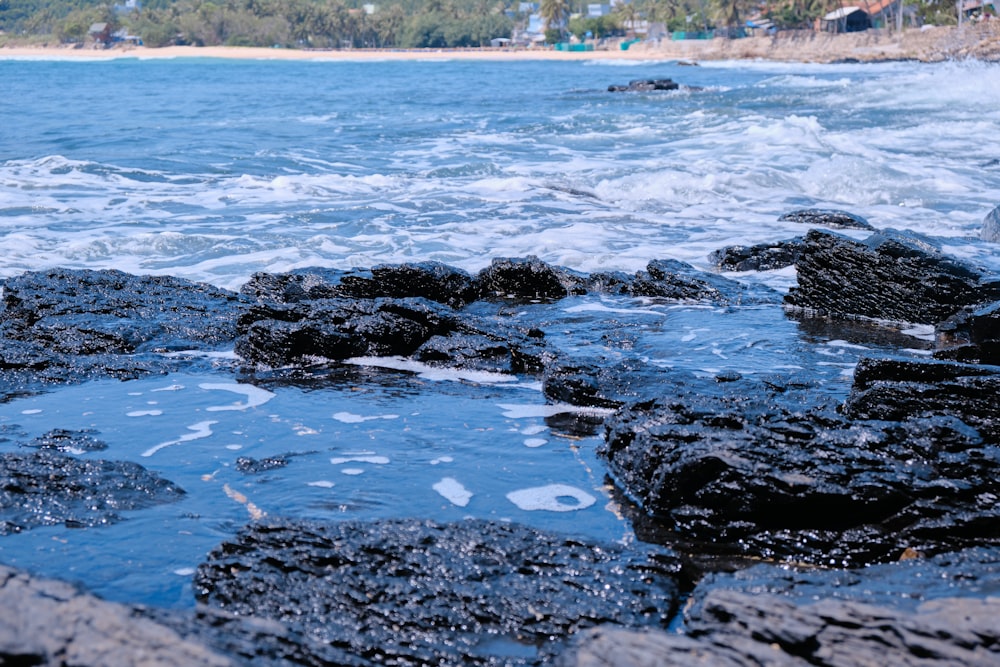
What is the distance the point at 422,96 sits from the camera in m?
42.7

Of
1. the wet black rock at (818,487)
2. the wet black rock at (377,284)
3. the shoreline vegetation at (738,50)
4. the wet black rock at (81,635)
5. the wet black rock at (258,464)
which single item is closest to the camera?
the wet black rock at (81,635)

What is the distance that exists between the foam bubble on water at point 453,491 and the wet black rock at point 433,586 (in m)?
0.50

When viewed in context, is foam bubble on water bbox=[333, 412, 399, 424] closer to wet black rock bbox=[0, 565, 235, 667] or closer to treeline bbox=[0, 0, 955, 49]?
wet black rock bbox=[0, 565, 235, 667]

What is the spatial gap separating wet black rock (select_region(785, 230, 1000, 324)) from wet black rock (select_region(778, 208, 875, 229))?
2.90 metres

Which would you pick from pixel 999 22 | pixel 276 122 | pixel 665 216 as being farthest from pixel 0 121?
pixel 999 22

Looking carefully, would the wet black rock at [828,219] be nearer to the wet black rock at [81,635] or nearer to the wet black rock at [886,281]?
the wet black rock at [886,281]

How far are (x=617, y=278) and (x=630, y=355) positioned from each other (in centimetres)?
212

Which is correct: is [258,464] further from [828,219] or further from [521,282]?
[828,219]

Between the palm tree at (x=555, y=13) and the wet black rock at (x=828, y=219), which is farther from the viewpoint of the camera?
the palm tree at (x=555, y=13)

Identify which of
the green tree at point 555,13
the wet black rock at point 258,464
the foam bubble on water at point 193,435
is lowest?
the wet black rock at point 258,464

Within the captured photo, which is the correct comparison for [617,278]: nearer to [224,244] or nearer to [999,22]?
[224,244]

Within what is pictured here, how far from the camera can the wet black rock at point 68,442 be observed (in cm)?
461

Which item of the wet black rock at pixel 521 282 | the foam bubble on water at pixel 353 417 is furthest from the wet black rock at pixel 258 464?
the wet black rock at pixel 521 282

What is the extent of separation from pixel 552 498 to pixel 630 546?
2.02 ft
